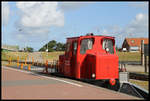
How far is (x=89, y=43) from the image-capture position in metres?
13.2

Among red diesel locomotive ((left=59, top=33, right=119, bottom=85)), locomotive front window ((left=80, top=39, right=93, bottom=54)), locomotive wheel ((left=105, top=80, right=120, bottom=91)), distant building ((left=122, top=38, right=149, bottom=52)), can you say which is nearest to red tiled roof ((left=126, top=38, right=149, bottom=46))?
distant building ((left=122, top=38, right=149, bottom=52))

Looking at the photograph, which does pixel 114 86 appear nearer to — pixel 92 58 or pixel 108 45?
pixel 92 58

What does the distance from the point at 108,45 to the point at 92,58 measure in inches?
61.4

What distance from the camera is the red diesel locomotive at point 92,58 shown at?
12078mm

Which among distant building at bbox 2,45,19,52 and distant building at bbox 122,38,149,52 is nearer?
distant building at bbox 2,45,19,52

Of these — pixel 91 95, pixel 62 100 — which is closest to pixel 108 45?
pixel 91 95

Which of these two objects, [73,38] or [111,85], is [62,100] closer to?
[111,85]

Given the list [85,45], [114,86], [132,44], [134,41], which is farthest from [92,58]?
[134,41]

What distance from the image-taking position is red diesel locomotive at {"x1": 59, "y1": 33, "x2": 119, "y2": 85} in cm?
1208

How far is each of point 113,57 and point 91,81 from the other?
1.88 m

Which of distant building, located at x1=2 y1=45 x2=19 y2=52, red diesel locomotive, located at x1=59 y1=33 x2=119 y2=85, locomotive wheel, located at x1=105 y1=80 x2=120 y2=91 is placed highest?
distant building, located at x1=2 y1=45 x2=19 y2=52

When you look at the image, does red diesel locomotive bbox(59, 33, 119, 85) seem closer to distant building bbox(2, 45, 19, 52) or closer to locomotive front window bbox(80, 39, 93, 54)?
locomotive front window bbox(80, 39, 93, 54)

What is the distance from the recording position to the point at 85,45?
43.3 feet

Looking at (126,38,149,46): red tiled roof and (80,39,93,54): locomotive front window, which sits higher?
(126,38,149,46): red tiled roof
